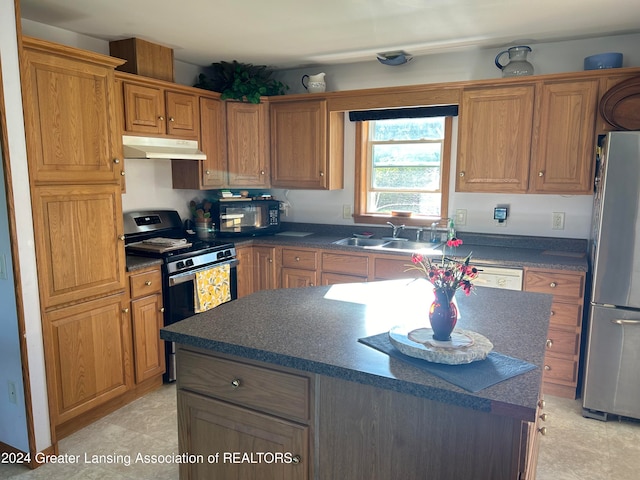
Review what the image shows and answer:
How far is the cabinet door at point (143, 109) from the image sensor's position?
3.19m

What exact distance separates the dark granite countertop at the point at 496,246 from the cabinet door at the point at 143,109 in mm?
1105

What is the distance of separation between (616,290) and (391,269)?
1438 mm

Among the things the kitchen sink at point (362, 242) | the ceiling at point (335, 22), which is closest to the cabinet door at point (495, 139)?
the ceiling at point (335, 22)

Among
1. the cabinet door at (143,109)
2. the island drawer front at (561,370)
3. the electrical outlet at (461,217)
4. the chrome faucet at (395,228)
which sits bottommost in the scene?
the island drawer front at (561,370)

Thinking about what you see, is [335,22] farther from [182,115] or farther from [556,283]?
[556,283]

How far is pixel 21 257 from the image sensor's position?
7.44ft

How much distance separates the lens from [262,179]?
4219mm

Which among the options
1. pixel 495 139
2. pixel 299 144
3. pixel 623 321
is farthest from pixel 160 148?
pixel 623 321

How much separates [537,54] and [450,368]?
2.99 metres

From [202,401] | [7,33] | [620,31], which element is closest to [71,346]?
[202,401]

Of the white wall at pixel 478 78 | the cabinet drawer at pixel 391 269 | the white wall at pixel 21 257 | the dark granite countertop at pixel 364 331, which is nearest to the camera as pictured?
the dark granite countertop at pixel 364 331

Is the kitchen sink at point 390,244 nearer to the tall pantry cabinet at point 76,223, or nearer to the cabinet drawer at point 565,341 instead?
the cabinet drawer at point 565,341

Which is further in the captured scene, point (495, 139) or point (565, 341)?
point (495, 139)

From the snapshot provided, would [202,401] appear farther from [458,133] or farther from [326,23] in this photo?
[458,133]
